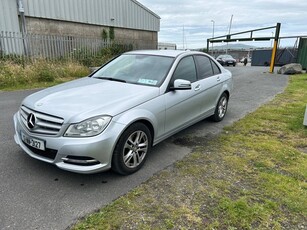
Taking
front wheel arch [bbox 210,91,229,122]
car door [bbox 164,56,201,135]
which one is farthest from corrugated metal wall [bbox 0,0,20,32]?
front wheel arch [bbox 210,91,229,122]

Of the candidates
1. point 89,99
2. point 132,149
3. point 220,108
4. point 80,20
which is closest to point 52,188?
point 132,149

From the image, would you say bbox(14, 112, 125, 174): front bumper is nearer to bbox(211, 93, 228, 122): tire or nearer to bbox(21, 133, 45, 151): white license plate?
bbox(21, 133, 45, 151): white license plate

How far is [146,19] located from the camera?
2188 centimetres

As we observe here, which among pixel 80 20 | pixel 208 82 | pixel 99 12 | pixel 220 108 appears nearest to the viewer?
pixel 208 82

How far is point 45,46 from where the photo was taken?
43.1 feet

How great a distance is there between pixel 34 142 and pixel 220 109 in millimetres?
3878

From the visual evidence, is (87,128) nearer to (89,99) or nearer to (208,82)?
(89,99)

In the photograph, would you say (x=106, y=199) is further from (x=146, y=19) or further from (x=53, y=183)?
(x=146, y=19)

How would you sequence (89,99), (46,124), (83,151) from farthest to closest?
1. (89,99)
2. (46,124)
3. (83,151)

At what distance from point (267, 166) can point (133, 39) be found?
63.1 ft

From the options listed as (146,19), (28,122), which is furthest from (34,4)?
(28,122)

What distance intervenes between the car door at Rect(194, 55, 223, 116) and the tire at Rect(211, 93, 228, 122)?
232 mm

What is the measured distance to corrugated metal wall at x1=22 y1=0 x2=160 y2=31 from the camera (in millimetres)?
14273

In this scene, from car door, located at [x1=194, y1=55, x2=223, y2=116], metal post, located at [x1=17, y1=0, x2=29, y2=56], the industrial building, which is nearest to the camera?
car door, located at [x1=194, y1=55, x2=223, y2=116]
